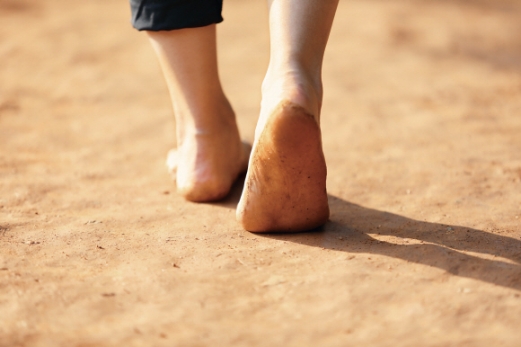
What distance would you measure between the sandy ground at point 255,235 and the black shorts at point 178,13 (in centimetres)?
45

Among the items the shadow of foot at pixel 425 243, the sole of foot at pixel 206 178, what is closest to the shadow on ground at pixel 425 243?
the shadow of foot at pixel 425 243

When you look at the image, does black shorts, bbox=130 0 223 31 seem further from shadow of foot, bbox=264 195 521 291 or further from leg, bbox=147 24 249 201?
shadow of foot, bbox=264 195 521 291

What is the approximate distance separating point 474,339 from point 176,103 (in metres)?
0.96

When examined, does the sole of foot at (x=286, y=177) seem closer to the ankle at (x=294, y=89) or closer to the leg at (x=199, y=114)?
the ankle at (x=294, y=89)

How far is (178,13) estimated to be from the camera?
1.41 meters

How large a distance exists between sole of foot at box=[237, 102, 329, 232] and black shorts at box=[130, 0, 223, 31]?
405 millimetres

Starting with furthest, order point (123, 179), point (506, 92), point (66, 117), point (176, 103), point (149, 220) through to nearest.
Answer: point (506, 92)
point (66, 117)
point (123, 179)
point (176, 103)
point (149, 220)

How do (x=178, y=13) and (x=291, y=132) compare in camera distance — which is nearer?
(x=291, y=132)

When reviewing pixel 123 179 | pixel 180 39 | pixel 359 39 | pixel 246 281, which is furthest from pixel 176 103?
pixel 359 39

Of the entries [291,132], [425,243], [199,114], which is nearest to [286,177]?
[291,132]

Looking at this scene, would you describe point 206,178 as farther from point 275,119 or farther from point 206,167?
point 275,119

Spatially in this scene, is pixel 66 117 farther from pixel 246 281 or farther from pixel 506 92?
pixel 506 92

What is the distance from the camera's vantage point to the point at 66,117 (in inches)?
88.4

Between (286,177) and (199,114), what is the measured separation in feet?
1.45
